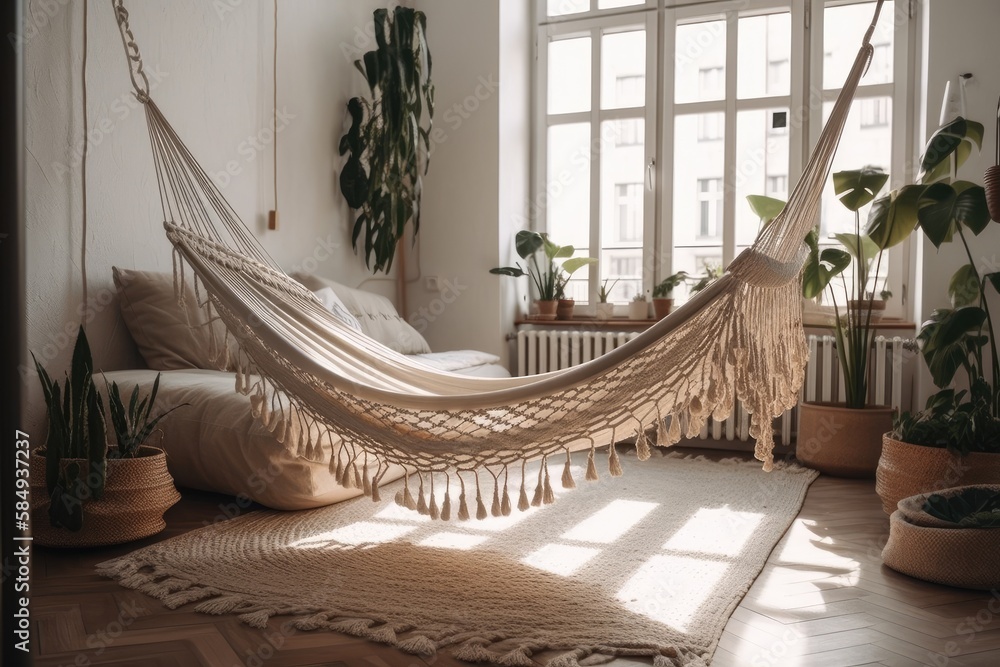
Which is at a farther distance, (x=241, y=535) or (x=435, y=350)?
(x=435, y=350)

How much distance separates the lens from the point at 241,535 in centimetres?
Answer: 195

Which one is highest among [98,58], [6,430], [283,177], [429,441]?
[98,58]

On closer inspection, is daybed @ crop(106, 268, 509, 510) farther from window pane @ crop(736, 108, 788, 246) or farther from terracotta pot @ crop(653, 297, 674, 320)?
window pane @ crop(736, 108, 788, 246)

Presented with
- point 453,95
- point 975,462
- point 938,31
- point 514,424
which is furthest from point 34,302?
point 938,31

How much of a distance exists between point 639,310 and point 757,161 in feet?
2.89

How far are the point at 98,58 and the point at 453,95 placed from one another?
1842 millimetres

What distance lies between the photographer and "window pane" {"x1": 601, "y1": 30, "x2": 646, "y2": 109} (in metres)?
3.80

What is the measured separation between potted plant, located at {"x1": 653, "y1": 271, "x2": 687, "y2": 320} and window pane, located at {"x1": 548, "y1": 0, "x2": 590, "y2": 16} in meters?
1.49

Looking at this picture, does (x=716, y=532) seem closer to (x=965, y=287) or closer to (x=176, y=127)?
(x=965, y=287)

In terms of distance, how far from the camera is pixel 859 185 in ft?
9.20

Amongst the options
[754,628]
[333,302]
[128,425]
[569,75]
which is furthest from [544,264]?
[754,628]

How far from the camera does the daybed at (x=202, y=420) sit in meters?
2.07

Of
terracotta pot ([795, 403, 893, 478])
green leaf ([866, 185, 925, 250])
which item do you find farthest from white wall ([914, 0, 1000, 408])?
green leaf ([866, 185, 925, 250])

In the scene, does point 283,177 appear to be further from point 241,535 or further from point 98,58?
Result: point 241,535
